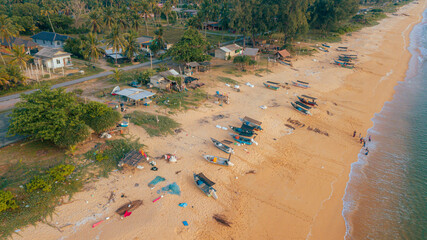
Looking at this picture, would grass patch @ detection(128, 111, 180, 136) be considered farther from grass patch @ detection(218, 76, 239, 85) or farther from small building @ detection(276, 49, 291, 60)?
small building @ detection(276, 49, 291, 60)

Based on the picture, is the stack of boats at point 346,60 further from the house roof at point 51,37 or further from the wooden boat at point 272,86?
the house roof at point 51,37

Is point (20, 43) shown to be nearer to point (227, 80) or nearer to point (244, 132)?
point (227, 80)

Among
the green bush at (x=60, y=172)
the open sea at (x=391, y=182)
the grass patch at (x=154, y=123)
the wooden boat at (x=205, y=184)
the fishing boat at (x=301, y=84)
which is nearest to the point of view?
the green bush at (x=60, y=172)

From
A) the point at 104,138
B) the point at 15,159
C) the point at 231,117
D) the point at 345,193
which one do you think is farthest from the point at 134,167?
the point at 345,193

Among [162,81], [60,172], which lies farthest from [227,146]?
[162,81]

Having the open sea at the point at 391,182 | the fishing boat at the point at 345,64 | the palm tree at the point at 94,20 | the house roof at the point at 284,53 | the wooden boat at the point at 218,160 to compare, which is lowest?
the open sea at the point at 391,182

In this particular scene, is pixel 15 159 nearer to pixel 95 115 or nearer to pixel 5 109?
pixel 95 115

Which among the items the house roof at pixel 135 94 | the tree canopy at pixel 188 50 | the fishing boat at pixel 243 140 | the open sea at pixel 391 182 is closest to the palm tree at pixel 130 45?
the tree canopy at pixel 188 50
